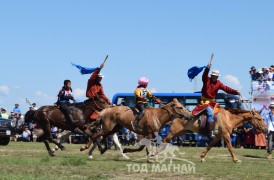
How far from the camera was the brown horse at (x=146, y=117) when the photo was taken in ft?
53.4

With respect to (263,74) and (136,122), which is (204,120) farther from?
(263,74)

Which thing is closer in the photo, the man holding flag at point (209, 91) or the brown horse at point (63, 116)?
the man holding flag at point (209, 91)

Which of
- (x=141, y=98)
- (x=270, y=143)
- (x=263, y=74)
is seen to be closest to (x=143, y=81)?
(x=141, y=98)

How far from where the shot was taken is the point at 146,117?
16328mm

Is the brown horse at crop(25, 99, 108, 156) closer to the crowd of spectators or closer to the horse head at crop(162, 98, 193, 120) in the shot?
the horse head at crop(162, 98, 193, 120)

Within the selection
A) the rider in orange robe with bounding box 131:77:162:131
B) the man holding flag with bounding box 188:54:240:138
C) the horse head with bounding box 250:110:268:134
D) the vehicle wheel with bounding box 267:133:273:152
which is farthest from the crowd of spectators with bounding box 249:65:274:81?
the rider in orange robe with bounding box 131:77:162:131

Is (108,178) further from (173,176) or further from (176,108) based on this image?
(176,108)

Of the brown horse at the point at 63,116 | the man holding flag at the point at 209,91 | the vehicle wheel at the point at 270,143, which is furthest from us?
the vehicle wheel at the point at 270,143

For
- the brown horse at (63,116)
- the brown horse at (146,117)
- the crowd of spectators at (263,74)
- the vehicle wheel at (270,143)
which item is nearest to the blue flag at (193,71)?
the brown horse at (146,117)

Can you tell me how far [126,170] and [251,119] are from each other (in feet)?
20.6

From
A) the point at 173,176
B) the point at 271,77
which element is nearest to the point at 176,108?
the point at 173,176

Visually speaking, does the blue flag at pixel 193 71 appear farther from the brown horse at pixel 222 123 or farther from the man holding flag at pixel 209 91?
the brown horse at pixel 222 123

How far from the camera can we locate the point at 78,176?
1198 cm

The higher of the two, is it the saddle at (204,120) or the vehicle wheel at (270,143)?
the saddle at (204,120)
